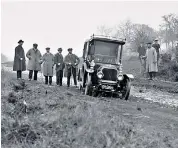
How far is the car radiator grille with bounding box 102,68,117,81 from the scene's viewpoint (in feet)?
40.7

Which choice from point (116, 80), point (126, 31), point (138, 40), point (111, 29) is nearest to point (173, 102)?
point (116, 80)

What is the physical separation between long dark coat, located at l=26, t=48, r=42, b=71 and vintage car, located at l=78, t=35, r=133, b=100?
3.12 m

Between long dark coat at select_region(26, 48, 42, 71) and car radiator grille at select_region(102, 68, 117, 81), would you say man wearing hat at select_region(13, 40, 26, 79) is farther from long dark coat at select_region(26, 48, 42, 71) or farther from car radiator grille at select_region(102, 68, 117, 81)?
car radiator grille at select_region(102, 68, 117, 81)

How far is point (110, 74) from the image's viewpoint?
12445 millimetres

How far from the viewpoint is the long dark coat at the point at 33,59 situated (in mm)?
15797

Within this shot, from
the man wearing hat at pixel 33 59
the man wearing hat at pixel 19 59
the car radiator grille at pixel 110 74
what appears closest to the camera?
the car radiator grille at pixel 110 74

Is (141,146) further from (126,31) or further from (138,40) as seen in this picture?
(126,31)

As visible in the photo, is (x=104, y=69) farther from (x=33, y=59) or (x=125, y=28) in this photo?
(x=125, y=28)

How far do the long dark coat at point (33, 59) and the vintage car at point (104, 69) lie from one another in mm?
3124

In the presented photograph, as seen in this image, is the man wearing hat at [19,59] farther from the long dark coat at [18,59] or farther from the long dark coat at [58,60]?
the long dark coat at [58,60]

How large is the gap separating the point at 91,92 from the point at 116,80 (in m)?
1.15

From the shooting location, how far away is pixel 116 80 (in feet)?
40.7

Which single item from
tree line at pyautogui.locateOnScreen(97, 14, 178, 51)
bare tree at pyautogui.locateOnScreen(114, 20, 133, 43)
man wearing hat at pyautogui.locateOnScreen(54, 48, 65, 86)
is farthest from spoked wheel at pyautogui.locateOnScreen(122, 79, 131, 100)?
bare tree at pyautogui.locateOnScreen(114, 20, 133, 43)

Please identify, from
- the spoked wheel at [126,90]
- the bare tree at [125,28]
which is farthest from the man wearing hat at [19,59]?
the bare tree at [125,28]
